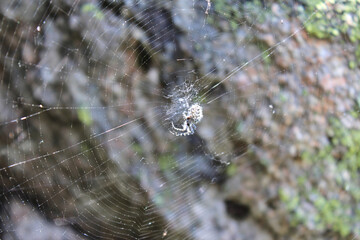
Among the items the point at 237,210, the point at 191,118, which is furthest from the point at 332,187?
the point at 191,118

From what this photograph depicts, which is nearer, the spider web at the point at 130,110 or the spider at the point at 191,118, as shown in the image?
the spider web at the point at 130,110

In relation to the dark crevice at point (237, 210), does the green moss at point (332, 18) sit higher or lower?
higher

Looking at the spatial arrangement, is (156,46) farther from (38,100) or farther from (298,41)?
(298,41)

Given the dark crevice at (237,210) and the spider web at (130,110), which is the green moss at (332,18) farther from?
the dark crevice at (237,210)

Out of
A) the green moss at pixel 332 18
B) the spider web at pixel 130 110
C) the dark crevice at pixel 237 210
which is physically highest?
the green moss at pixel 332 18

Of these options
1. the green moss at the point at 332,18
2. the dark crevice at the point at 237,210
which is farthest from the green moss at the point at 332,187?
the green moss at the point at 332,18

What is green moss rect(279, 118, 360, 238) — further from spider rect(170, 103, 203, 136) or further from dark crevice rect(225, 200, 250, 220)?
spider rect(170, 103, 203, 136)

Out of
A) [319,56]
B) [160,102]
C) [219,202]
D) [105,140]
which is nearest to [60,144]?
[105,140]

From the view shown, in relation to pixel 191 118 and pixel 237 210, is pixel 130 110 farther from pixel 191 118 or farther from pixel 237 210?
pixel 237 210

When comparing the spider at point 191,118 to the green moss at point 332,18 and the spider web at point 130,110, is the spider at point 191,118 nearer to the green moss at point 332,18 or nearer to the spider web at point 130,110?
the spider web at point 130,110
